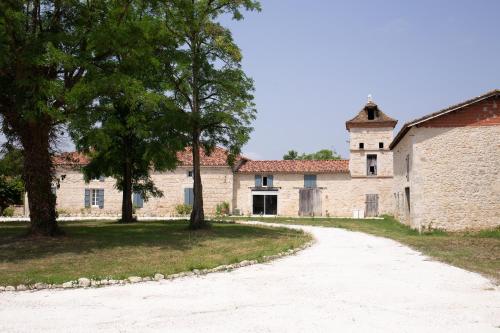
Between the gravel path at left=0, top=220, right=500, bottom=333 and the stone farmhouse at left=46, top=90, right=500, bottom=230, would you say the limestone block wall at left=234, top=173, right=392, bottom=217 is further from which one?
the gravel path at left=0, top=220, right=500, bottom=333

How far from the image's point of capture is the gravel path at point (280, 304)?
227 inches

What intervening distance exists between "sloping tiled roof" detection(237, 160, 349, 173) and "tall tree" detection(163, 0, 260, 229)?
17.1 m

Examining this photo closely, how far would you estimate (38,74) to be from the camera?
14094 mm

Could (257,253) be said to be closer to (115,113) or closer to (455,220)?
(455,220)

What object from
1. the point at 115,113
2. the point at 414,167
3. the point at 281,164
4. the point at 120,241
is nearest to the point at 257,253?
the point at 120,241

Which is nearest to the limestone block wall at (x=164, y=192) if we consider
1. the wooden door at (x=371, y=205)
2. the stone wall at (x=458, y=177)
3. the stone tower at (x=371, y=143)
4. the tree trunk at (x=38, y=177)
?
the stone tower at (x=371, y=143)

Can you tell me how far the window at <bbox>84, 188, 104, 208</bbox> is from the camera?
38906 millimetres

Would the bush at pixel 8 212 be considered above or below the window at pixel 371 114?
below

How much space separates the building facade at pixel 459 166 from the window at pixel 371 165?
56.7 feet

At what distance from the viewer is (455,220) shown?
19359 millimetres

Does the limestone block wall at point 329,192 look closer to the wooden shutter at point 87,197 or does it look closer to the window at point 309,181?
the window at point 309,181

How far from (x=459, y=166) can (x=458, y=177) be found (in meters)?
0.47

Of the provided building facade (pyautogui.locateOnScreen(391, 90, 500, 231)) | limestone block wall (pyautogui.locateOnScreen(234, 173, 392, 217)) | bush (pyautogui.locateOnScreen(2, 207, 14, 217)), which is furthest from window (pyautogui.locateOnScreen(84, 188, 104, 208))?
building facade (pyautogui.locateOnScreen(391, 90, 500, 231))

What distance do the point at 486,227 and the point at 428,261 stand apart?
9482 millimetres
